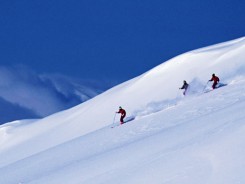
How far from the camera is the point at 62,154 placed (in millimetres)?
19781

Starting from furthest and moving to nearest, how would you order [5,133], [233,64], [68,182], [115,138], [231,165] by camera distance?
[5,133]
[233,64]
[115,138]
[68,182]
[231,165]

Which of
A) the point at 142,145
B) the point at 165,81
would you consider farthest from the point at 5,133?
the point at 142,145

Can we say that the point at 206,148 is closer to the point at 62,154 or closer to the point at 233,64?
the point at 62,154

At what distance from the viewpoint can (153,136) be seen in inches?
585

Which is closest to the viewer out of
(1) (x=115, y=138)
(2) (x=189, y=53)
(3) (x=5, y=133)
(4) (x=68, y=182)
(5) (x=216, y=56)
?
(4) (x=68, y=182)

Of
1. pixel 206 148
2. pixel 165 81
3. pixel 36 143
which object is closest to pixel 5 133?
pixel 36 143

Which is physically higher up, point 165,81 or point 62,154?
point 165,81

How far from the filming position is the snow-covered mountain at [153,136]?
8.96 m

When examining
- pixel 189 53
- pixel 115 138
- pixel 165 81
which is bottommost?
pixel 115 138

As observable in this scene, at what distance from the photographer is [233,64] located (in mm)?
33781

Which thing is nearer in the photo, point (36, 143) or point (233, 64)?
point (233, 64)

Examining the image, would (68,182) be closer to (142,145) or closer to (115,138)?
(142,145)

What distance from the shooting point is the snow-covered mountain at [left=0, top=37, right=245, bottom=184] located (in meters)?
8.96

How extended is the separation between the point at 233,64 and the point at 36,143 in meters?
16.9
